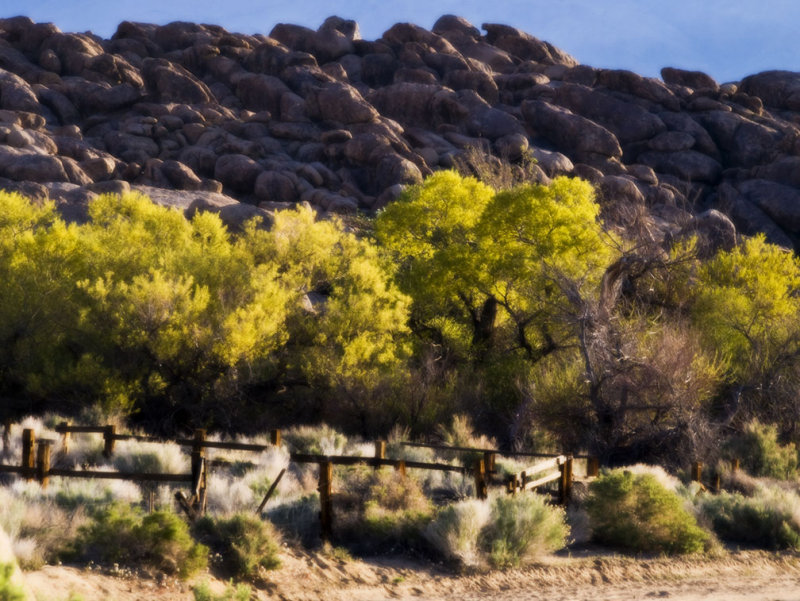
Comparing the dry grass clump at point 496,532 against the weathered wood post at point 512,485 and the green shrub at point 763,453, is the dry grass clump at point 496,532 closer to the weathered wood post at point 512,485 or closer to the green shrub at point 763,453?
the weathered wood post at point 512,485

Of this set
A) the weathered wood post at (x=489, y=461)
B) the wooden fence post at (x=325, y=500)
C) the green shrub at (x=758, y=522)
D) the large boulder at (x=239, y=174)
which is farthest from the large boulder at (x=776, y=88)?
the wooden fence post at (x=325, y=500)

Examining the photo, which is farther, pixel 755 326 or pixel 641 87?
pixel 641 87

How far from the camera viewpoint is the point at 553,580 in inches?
443

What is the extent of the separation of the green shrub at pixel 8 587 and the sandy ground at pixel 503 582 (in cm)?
387

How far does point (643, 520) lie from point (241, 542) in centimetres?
640

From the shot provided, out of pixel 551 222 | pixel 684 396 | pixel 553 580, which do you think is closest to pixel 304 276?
pixel 551 222

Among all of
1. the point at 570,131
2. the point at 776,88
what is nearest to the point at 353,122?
the point at 570,131

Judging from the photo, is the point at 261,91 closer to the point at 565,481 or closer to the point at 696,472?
the point at 696,472

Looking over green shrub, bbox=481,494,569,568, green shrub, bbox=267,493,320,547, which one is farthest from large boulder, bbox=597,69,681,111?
green shrub, bbox=267,493,320,547

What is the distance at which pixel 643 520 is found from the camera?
514 inches

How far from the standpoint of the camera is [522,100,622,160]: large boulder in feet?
Result: 236

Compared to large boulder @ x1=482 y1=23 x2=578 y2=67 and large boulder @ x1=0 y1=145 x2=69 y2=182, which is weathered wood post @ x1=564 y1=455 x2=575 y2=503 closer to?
large boulder @ x1=0 y1=145 x2=69 y2=182

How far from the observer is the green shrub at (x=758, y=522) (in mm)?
13961

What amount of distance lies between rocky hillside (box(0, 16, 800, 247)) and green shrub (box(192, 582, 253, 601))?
44715mm
